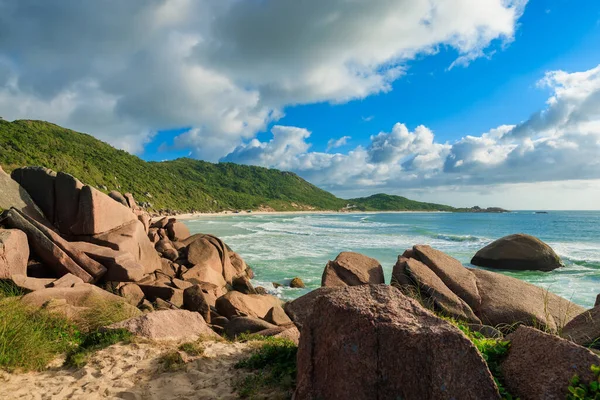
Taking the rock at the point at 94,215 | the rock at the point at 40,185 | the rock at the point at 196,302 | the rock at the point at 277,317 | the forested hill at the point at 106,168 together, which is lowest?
the rock at the point at 277,317

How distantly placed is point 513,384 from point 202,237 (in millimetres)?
17705

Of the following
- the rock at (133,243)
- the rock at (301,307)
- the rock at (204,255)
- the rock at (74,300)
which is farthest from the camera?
the rock at (204,255)

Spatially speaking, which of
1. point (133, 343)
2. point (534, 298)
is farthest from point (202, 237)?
point (534, 298)

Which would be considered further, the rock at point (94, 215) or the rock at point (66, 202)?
the rock at point (66, 202)

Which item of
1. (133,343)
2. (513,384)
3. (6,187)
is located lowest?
(133,343)

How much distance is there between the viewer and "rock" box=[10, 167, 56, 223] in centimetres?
1459

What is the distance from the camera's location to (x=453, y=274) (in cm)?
1271

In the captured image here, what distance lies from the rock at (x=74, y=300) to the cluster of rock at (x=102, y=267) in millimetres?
25

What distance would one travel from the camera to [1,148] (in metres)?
50.5

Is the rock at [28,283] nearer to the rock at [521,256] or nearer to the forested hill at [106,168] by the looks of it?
the rock at [521,256]

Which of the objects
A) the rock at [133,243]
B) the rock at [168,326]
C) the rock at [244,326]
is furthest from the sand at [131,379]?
the rock at [133,243]

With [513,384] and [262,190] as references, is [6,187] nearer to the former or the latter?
[513,384]

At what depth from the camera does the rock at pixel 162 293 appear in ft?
40.2

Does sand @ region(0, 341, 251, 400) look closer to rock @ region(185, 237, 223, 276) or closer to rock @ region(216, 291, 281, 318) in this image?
rock @ region(216, 291, 281, 318)
